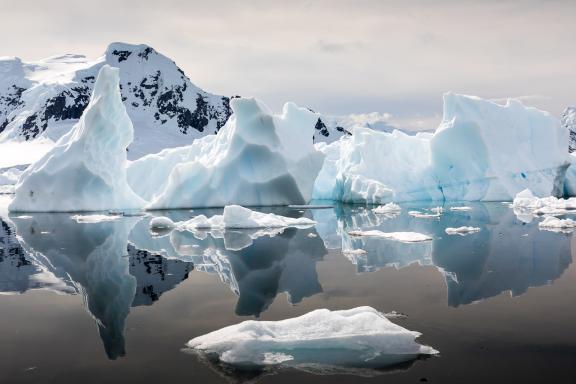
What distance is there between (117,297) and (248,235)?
24.0 feet

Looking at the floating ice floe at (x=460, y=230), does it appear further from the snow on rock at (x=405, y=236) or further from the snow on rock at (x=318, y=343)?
the snow on rock at (x=318, y=343)

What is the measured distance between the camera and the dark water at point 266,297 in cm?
505

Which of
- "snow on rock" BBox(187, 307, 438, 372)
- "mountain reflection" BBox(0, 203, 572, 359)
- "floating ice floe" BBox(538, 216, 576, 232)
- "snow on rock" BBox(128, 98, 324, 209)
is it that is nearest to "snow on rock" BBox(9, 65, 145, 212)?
"snow on rock" BBox(128, 98, 324, 209)

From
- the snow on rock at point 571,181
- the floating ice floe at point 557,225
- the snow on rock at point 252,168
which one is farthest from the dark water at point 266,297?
the snow on rock at point 571,181

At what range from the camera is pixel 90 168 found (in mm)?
23797

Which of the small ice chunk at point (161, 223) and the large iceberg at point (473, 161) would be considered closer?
the small ice chunk at point (161, 223)

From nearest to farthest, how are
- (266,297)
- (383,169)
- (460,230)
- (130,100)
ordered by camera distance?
(266,297) → (460,230) → (383,169) → (130,100)

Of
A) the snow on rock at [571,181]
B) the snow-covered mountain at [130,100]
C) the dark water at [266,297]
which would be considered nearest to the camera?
the dark water at [266,297]

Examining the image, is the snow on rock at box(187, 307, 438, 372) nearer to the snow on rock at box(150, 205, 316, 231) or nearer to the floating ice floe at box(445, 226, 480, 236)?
the floating ice floe at box(445, 226, 480, 236)

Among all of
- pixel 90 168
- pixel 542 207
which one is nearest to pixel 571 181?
pixel 542 207

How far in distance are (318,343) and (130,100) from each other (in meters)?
110

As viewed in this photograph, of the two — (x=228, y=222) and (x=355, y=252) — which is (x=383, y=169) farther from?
(x=355, y=252)

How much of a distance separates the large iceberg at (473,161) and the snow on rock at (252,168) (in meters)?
4.09

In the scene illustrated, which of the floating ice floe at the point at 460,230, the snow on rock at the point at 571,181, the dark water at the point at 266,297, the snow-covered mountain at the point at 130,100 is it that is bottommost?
the dark water at the point at 266,297
